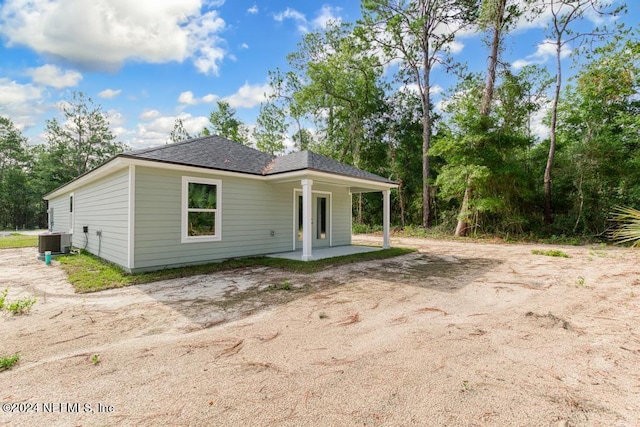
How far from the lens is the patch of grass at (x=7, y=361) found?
92.5 inches

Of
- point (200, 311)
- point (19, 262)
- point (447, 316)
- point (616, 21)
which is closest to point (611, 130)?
point (616, 21)

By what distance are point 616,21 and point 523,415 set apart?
1649cm

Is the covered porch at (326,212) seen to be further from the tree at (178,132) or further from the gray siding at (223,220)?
the tree at (178,132)

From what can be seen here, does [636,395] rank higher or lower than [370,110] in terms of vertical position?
lower

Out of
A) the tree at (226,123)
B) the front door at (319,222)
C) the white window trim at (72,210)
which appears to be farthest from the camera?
the tree at (226,123)

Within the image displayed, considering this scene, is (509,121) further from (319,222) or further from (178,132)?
(178,132)

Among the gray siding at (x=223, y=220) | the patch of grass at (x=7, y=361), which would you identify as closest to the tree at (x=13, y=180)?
the gray siding at (x=223, y=220)

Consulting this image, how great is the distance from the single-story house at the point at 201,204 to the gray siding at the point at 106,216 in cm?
2

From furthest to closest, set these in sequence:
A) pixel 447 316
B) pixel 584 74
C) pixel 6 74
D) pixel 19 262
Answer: pixel 6 74, pixel 584 74, pixel 19 262, pixel 447 316

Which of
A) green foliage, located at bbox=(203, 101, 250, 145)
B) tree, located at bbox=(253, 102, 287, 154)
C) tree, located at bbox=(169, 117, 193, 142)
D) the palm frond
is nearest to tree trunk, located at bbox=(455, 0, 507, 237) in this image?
the palm frond

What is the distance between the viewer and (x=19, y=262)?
7.39m

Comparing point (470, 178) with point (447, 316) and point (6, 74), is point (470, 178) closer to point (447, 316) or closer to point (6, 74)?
point (447, 316)

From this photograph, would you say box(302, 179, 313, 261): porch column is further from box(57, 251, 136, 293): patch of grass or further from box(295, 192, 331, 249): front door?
box(57, 251, 136, 293): patch of grass

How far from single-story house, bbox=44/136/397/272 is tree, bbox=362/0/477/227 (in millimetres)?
7603
